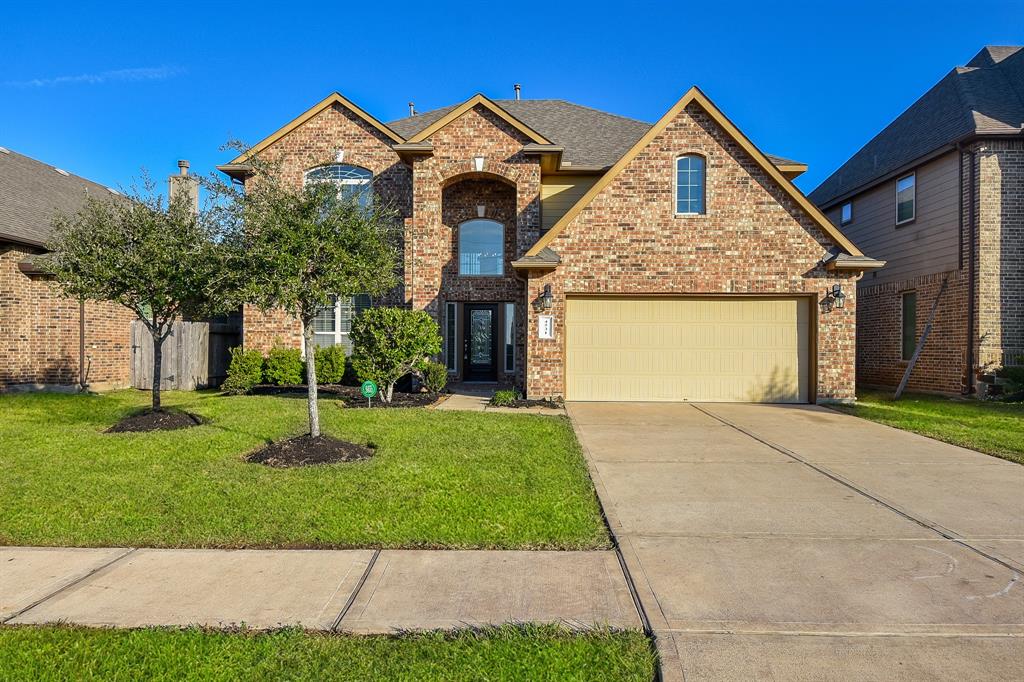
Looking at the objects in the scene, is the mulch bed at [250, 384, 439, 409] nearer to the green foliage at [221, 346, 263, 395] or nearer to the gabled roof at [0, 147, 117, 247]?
the green foliage at [221, 346, 263, 395]

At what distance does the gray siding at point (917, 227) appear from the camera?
44.5 feet

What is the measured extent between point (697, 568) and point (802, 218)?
10.4m

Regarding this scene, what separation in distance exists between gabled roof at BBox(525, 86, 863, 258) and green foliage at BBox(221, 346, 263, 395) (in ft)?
24.2

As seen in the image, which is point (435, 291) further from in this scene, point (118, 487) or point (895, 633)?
point (895, 633)

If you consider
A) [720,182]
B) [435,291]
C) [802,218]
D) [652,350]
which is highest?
[720,182]

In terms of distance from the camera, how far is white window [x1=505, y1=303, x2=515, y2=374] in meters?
16.0

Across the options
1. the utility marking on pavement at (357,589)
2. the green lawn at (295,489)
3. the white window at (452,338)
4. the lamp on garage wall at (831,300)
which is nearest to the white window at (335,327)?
the white window at (452,338)

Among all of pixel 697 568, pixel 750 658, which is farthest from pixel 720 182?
pixel 750 658

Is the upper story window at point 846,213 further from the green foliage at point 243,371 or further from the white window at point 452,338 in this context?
the green foliage at point 243,371

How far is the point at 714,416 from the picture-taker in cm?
1046

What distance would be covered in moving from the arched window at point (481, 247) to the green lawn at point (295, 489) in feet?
→ 22.5

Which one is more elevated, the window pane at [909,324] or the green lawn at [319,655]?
the window pane at [909,324]

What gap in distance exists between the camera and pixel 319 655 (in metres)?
2.75

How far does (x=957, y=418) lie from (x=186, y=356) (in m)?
17.0
